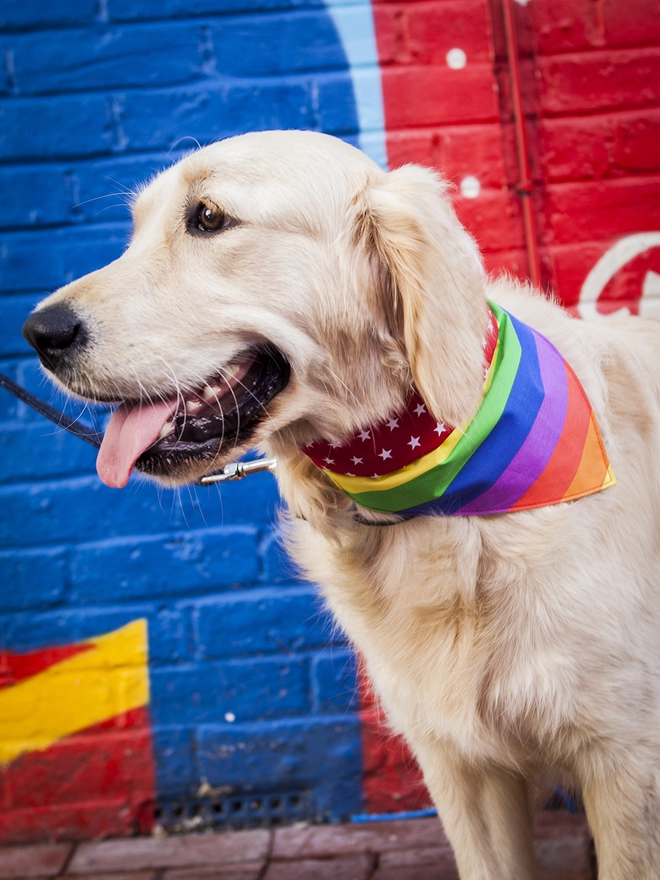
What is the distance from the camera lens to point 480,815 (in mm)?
1556

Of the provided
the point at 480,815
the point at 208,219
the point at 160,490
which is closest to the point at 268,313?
the point at 208,219

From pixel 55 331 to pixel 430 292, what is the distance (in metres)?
0.58

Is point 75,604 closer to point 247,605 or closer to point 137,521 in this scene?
point 137,521

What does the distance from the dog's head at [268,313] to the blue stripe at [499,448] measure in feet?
0.36

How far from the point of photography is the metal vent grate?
2.16m

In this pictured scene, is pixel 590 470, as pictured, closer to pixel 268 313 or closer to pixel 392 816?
pixel 268 313

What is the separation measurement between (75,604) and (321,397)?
123 cm

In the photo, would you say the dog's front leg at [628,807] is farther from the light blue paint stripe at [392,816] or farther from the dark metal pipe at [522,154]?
the dark metal pipe at [522,154]

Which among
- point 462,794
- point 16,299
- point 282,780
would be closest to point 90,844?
point 282,780

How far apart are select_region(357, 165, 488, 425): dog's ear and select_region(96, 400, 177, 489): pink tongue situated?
41cm

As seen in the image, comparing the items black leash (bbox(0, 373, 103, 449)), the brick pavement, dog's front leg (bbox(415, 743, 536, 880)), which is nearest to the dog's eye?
black leash (bbox(0, 373, 103, 449))

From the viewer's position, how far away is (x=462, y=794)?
1524 millimetres

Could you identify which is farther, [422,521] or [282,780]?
[282,780]

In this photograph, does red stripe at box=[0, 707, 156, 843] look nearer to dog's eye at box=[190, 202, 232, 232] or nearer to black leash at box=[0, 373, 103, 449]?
black leash at box=[0, 373, 103, 449]
